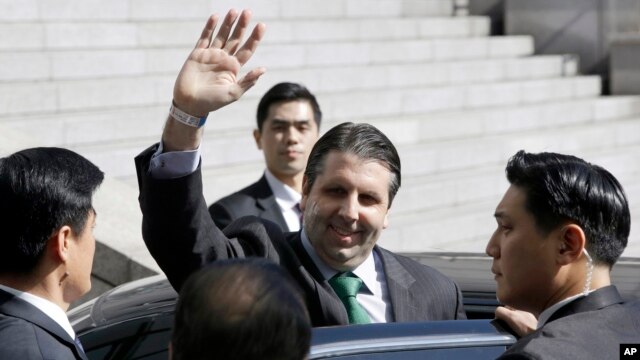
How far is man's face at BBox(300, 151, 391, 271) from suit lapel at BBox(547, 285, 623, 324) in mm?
989

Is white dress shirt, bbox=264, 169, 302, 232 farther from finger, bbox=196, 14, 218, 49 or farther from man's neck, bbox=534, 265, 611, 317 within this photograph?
man's neck, bbox=534, 265, 611, 317

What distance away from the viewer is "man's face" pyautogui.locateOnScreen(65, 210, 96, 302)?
272 cm

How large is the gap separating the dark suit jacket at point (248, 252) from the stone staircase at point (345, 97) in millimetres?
2351

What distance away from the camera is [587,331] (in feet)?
8.09

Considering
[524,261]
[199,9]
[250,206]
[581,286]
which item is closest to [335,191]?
[524,261]

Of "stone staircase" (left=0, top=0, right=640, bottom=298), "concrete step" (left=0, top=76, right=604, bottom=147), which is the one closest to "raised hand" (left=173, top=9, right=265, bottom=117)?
"stone staircase" (left=0, top=0, right=640, bottom=298)

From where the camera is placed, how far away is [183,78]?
123 inches

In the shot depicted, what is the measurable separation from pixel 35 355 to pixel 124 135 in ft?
19.8

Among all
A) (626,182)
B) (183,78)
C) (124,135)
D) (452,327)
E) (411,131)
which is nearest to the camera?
(452,327)

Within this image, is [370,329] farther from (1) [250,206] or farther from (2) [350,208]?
(1) [250,206]

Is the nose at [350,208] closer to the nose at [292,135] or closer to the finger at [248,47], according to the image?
the finger at [248,47]

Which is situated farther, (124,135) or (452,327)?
(124,135)

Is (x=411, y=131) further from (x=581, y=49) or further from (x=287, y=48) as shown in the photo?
(x=581, y=49)

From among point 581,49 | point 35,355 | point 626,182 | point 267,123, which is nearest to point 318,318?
point 35,355
